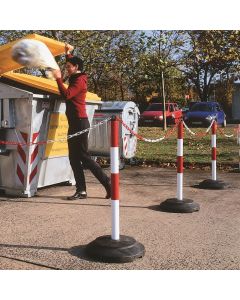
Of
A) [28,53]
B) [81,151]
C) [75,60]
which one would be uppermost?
[75,60]

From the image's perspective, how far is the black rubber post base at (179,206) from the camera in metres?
5.85

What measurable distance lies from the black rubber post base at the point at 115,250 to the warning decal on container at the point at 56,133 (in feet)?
10.3

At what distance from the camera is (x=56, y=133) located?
7.11 metres

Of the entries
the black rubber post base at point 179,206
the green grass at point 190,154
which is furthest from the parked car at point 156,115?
the black rubber post base at point 179,206

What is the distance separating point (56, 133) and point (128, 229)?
2.67m

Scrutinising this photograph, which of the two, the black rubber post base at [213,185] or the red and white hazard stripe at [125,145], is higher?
the red and white hazard stripe at [125,145]

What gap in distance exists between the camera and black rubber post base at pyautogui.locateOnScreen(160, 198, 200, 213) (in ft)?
19.2

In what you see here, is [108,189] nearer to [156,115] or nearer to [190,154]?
[190,154]

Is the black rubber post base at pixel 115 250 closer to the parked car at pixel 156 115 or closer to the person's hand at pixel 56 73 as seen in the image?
the person's hand at pixel 56 73

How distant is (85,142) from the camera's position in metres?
6.48

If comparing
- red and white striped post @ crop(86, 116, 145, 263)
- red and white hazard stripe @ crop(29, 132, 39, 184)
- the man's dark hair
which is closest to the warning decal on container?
red and white hazard stripe @ crop(29, 132, 39, 184)

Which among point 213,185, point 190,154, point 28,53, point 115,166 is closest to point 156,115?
point 190,154

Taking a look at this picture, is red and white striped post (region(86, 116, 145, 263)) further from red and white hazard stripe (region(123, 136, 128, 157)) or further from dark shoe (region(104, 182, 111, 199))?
red and white hazard stripe (region(123, 136, 128, 157))

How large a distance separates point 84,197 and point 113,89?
125 ft
